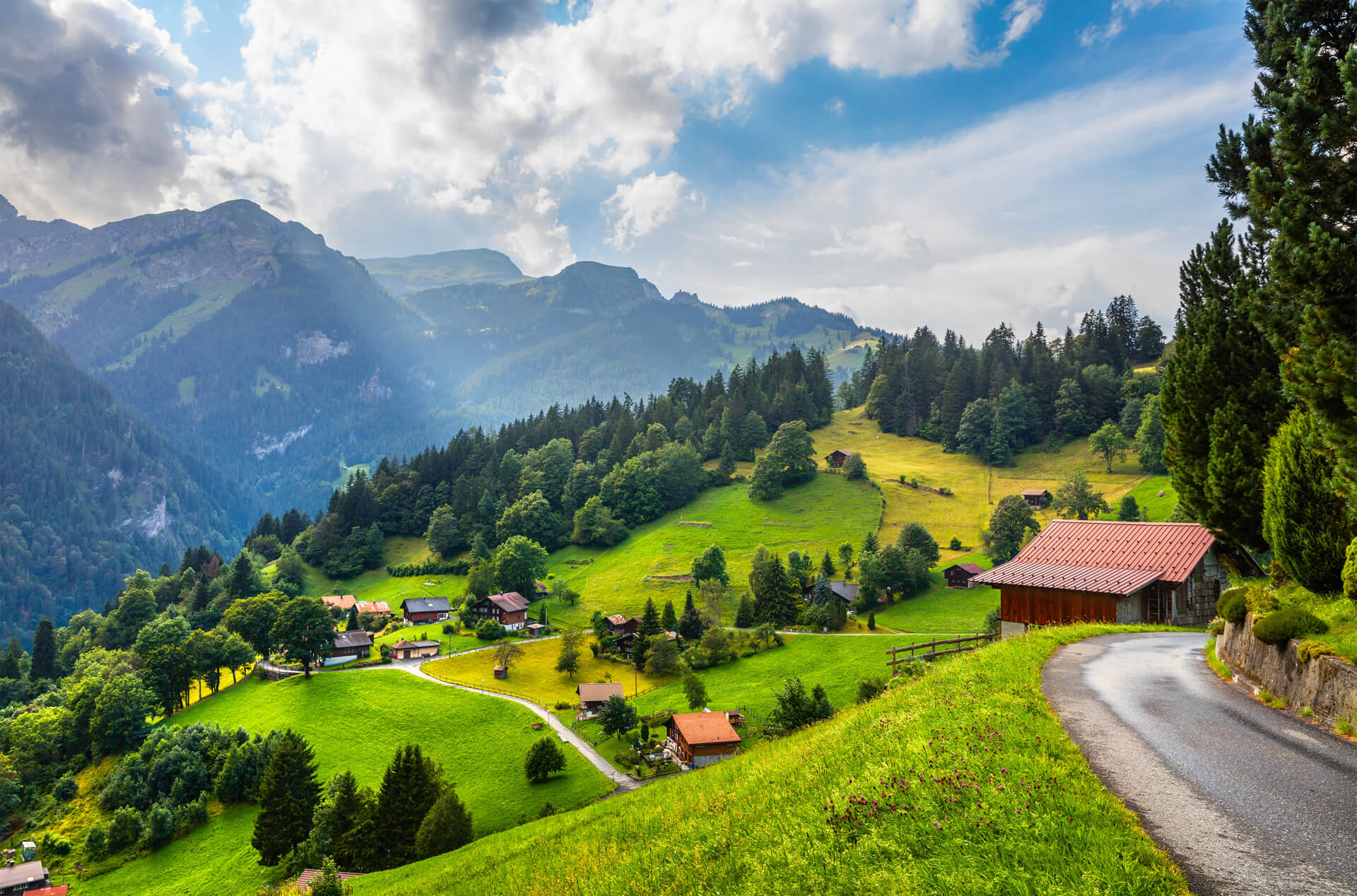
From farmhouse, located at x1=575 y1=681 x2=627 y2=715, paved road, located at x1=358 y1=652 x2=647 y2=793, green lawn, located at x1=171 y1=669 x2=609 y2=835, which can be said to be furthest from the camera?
farmhouse, located at x1=575 y1=681 x2=627 y2=715

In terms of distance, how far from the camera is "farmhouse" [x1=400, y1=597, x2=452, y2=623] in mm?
105125

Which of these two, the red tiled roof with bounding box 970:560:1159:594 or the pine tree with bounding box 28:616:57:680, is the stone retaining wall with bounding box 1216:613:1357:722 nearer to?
the red tiled roof with bounding box 970:560:1159:594

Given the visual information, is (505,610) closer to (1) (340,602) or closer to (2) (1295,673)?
(1) (340,602)

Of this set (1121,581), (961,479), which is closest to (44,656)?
(1121,581)

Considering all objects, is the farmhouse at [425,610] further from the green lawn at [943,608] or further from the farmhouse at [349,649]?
the green lawn at [943,608]

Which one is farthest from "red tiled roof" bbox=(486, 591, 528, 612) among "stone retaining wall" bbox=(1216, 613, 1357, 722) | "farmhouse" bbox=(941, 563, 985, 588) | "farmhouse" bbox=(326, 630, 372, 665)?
"stone retaining wall" bbox=(1216, 613, 1357, 722)

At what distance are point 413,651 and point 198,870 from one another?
128 ft

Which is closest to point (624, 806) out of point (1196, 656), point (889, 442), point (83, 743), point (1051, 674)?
point (1051, 674)

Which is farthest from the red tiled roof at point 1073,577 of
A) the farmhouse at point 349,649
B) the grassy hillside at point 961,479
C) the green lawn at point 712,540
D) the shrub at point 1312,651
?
the farmhouse at point 349,649

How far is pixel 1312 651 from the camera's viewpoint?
1337cm

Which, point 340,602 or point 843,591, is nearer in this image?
point 843,591

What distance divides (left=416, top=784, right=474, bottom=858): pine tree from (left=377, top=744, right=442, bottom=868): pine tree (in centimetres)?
117

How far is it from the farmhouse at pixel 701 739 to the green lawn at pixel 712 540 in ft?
112

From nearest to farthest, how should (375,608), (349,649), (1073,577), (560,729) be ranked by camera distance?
(1073,577)
(560,729)
(349,649)
(375,608)
